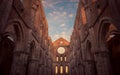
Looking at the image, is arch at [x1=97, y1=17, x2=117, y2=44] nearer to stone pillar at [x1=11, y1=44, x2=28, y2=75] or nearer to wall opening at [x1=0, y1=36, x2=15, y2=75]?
stone pillar at [x1=11, y1=44, x2=28, y2=75]

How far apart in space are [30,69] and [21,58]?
12.3 ft

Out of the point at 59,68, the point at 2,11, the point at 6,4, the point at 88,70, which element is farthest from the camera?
the point at 59,68

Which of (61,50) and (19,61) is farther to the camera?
(61,50)

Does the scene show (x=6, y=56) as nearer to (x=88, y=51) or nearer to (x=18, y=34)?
(x=18, y=34)

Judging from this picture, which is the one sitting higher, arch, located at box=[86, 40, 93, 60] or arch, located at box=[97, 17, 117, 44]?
arch, located at box=[97, 17, 117, 44]

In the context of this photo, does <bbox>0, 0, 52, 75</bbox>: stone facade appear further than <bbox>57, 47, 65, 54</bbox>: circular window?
No

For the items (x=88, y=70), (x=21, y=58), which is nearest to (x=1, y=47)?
(x=21, y=58)

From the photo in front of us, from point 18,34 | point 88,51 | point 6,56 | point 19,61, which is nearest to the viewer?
point 19,61


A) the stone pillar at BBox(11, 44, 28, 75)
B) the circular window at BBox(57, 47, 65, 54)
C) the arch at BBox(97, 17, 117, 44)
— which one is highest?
the circular window at BBox(57, 47, 65, 54)

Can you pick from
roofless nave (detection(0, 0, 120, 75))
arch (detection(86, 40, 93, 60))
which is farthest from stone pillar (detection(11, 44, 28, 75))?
arch (detection(86, 40, 93, 60))

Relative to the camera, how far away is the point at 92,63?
14.4 m

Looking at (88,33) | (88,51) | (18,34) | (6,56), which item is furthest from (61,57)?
(18,34)

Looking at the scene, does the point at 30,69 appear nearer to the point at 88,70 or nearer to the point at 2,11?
the point at 88,70

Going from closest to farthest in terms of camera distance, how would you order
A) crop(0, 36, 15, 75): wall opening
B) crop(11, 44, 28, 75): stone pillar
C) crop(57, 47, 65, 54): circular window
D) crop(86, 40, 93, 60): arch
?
crop(11, 44, 28, 75): stone pillar → crop(86, 40, 93, 60): arch → crop(0, 36, 15, 75): wall opening → crop(57, 47, 65, 54): circular window
